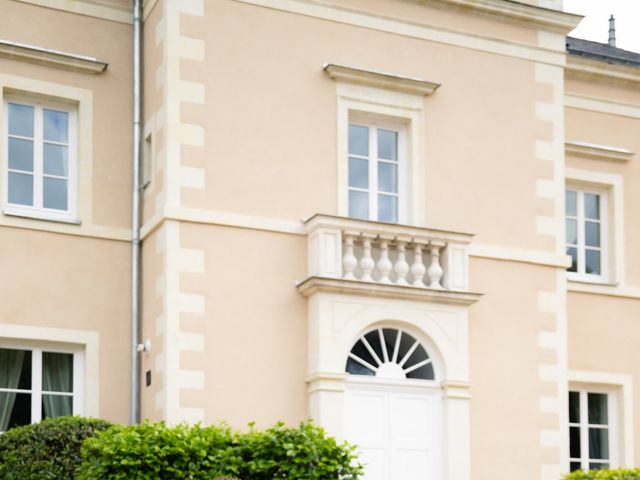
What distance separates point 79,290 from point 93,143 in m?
1.87

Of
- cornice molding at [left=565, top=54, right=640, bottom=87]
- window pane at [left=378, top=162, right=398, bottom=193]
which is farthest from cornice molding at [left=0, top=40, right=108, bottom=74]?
cornice molding at [left=565, top=54, right=640, bottom=87]

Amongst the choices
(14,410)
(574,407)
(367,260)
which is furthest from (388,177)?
(14,410)

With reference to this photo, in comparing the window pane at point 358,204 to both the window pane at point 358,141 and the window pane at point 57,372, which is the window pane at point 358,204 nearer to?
the window pane at point 358,141

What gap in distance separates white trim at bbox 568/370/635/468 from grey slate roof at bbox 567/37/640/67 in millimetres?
4678

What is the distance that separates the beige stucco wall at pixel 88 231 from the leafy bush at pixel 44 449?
130 centimetres

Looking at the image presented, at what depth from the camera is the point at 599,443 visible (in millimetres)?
19891

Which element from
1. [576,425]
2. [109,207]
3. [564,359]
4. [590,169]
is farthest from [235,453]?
[590,169]

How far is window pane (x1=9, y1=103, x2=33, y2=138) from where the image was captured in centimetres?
1720

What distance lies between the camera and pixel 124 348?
55.8ft

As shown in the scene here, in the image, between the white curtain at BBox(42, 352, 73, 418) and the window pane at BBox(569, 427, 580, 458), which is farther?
the window pane at BBox(569, 427, 580, 458)

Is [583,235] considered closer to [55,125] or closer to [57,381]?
[55,125]

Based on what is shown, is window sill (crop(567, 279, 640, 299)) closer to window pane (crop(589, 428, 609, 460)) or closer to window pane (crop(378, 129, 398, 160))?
window pane (crop(589, 428, 609, 460))

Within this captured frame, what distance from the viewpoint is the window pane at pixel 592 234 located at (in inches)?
806

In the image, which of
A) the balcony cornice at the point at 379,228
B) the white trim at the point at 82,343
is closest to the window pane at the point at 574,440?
the balcony cornice at the point at 379,228
